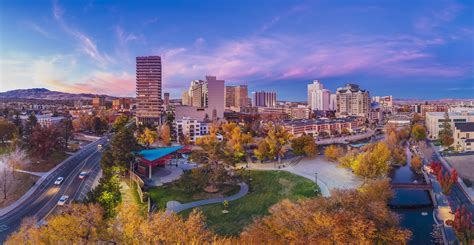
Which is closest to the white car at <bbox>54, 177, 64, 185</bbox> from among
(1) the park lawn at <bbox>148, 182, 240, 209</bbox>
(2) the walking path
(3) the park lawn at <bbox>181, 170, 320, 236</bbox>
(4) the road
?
(4) the road

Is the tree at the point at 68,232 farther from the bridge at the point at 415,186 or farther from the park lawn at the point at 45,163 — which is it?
the bridge at the point at 415,186

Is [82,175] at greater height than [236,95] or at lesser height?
lesser

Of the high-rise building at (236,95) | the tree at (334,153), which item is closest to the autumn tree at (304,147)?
the tree at (334,153)

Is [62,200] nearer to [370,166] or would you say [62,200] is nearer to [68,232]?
[68,232]

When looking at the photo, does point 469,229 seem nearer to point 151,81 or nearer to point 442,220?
point 442,220

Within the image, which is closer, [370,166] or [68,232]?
[68,232]

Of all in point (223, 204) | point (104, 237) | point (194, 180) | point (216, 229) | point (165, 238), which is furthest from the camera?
point (194, 180)

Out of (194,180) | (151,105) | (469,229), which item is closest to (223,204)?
(194,180)

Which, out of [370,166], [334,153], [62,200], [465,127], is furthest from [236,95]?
[62,200]
